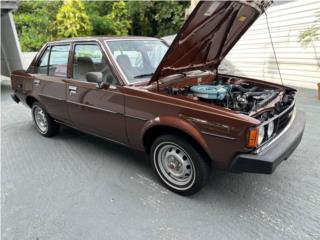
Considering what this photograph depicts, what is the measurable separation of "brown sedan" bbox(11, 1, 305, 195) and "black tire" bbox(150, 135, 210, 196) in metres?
0.01

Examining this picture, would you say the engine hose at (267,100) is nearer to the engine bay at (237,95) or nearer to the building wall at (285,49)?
the engine bay at (237,95)

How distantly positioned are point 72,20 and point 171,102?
40.2 feet

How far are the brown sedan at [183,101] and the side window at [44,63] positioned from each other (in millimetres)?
258

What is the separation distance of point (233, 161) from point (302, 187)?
1110 millimetres

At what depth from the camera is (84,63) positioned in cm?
399

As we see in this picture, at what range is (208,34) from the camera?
11.1ft

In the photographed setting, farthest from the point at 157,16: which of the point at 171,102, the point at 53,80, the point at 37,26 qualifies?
the point at 171,102

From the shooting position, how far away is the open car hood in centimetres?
279

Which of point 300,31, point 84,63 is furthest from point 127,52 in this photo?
point 300,31

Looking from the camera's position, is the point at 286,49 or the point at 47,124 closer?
the point at 47,124

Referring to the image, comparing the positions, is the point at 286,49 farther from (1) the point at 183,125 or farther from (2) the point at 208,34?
(1) the point at 183,125

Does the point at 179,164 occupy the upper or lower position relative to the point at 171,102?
lower

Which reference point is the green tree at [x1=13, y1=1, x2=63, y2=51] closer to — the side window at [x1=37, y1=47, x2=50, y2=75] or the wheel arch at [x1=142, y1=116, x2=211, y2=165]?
the side window at [x1=37, y1=47, x2=50, y2=75]

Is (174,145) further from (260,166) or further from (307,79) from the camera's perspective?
(307,79)
